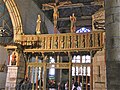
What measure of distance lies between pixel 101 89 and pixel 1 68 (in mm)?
5465

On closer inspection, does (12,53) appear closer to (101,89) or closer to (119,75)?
(101,89)

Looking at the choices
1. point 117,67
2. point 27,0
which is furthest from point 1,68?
point 117,67

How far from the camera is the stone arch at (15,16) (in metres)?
10.0

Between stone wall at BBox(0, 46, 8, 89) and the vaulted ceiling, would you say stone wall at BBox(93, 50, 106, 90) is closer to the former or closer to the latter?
the vaulted ceiling

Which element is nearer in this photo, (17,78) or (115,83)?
(115,83)

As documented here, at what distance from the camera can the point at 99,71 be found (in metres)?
8.48

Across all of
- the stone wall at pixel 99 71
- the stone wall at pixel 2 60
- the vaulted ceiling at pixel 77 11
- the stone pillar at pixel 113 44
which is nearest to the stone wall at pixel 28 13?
the vaulted ceiling at pixel 77 11

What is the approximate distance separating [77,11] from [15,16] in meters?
7.58

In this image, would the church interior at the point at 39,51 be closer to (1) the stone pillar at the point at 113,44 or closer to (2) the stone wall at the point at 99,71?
(2) the stone wall at the point at 99,71

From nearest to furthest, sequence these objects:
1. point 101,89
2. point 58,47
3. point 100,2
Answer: point 101,89
point 58,47
point 100,2

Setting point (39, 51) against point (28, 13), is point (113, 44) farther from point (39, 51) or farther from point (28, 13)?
point (28, 13)

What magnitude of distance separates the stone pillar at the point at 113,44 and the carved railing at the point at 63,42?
6562 mm

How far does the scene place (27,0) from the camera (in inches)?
475

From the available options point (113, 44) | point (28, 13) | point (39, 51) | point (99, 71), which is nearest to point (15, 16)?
point (28, 13)
